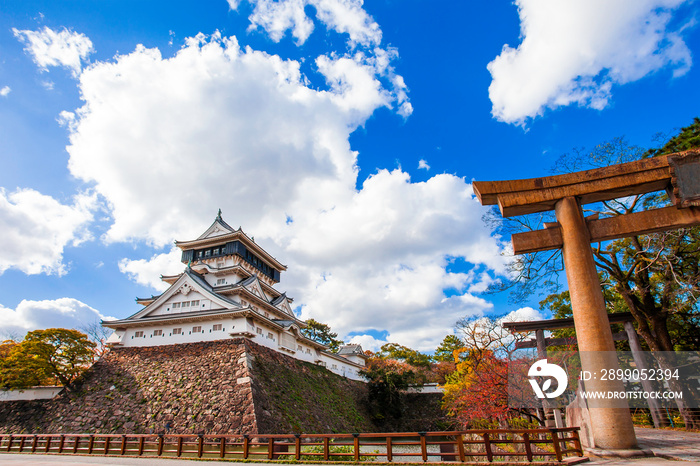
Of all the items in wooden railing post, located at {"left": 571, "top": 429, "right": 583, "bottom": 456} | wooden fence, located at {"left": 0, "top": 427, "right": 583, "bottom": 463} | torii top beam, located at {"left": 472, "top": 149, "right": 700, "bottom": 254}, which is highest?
torii top beam, located at {"left": 472, "top": 149, "right": 700, "bottom": 254}

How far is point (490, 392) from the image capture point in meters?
14.1

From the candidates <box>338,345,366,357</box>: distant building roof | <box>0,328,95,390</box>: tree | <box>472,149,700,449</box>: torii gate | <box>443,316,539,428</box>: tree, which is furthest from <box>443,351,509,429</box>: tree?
<box>338,345,366,357</box>: distant building roof

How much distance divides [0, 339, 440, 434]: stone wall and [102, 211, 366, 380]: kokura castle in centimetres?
100

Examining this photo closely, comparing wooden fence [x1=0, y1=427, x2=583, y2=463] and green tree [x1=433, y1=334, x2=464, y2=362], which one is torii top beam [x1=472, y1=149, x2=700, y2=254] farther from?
green tree [x1=433, y1=334, x2=464, y2=362]

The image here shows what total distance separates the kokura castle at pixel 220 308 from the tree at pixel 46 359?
1.89m

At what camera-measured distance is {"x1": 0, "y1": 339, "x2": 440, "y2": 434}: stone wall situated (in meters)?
17.6

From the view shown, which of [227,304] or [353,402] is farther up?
[227,304]

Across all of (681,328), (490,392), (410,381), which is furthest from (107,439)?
(681,328)

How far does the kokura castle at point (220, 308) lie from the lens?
22719mm

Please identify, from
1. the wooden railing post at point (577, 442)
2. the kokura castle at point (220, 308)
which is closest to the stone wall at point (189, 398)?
the kokura castle at point (220, 308)

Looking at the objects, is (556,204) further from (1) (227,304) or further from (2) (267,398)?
(1) (227,304)

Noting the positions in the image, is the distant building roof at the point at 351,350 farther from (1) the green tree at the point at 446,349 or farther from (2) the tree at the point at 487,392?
(2) the tree at the point at 487,392

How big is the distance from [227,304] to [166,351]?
4617 mm

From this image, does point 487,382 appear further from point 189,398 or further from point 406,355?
point 406,355
